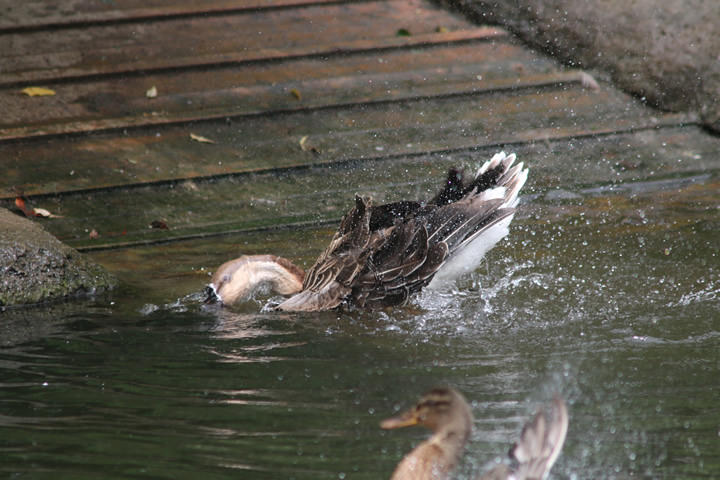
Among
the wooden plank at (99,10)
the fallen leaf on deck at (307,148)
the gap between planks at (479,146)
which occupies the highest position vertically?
the wooden plank at (99,10)

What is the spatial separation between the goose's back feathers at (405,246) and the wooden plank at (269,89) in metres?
2.16

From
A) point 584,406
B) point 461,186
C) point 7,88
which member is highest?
point 7,88

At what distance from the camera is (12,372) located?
4.70 meters

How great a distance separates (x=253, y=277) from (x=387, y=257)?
847 mm

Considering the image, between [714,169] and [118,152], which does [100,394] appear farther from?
[714,169]

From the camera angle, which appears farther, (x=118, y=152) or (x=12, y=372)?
(x=118, y=152)

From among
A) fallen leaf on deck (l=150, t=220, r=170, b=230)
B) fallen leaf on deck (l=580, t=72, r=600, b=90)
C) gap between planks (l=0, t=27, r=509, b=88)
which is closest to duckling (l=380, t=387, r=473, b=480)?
fallen leaf on deck (l=150, t=220, r=170, b=230)

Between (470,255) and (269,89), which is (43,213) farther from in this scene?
(470,255)

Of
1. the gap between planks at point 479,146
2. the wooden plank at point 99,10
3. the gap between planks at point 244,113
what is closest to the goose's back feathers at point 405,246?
the gap between planks at point 479,146

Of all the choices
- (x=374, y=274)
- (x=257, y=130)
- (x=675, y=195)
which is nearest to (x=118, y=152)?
(x=257, y=130)

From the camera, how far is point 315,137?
26.2 feet

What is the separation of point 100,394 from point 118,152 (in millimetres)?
3680

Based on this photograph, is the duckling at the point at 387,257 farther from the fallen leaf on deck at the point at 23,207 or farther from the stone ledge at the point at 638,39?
the stone ledge at the point at 638,39

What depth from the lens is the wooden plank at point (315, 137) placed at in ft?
24.5
